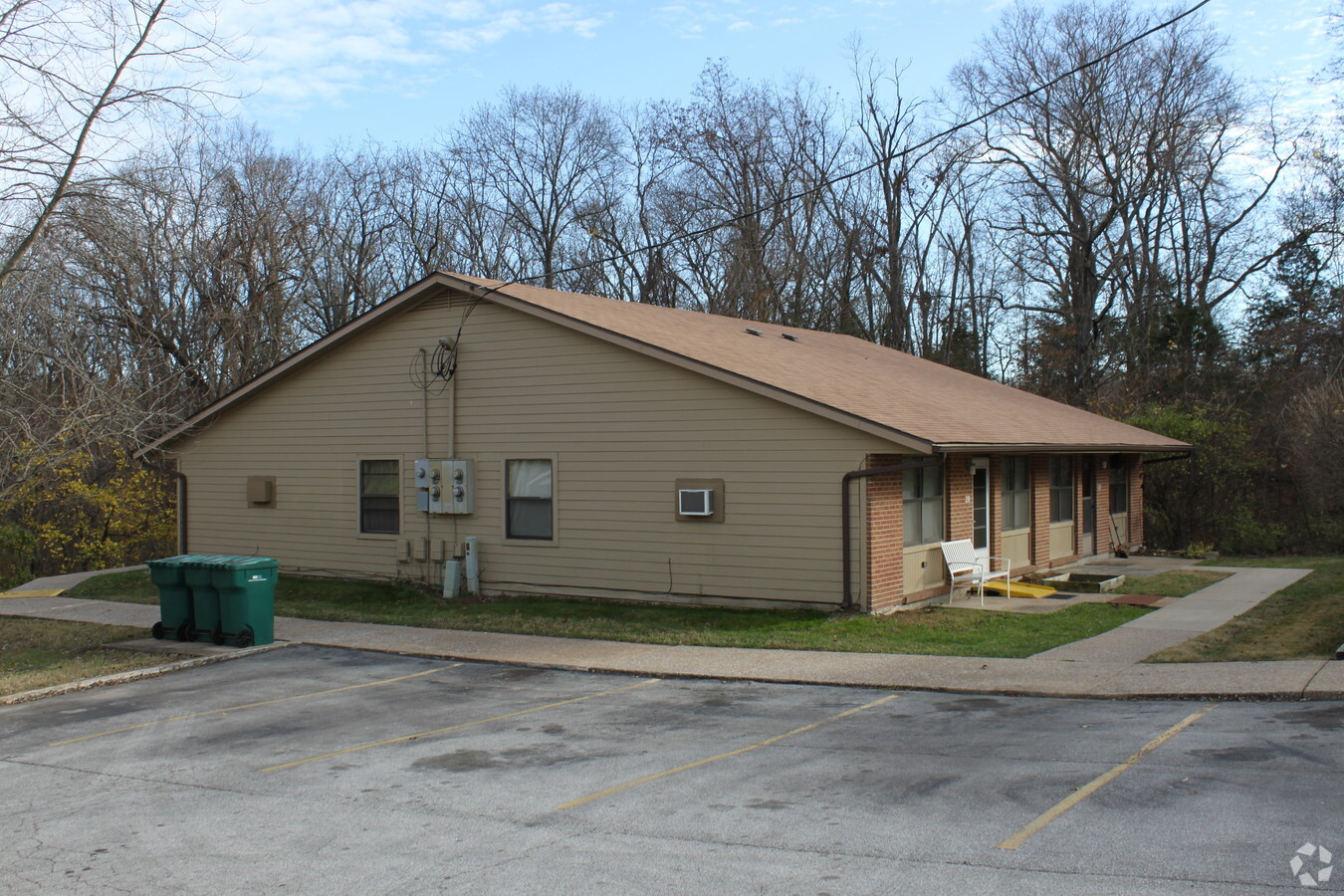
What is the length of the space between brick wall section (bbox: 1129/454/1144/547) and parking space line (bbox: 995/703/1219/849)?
17715 millimetres

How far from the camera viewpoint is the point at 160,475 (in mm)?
26438

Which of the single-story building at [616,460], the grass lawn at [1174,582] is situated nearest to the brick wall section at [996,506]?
the single-story building at [616,460]

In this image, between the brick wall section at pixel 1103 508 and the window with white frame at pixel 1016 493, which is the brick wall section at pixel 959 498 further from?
the brick wall section at pixel 1103 508

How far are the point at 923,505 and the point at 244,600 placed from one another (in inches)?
363

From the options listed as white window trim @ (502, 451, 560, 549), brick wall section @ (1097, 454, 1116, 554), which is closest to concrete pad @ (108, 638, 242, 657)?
white window trim @ (502, 451, 560, 549)

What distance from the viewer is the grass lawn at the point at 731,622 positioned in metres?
12.9

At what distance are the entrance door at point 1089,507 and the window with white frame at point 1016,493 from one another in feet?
11.3

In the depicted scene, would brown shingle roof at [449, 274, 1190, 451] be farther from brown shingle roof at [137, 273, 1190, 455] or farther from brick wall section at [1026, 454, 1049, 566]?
brick wall section at [1026, 454, 1049, 566]

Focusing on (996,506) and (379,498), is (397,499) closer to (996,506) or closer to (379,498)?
(379,498)

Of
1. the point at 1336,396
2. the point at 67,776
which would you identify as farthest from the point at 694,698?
the point at 1336,396

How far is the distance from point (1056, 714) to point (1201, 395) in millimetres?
28788

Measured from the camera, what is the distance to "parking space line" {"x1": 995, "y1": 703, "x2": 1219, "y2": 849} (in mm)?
6000

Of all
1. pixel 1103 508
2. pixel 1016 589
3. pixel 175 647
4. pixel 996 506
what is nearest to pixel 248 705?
pixel 175 647

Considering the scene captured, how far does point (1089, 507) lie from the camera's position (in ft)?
74.8
